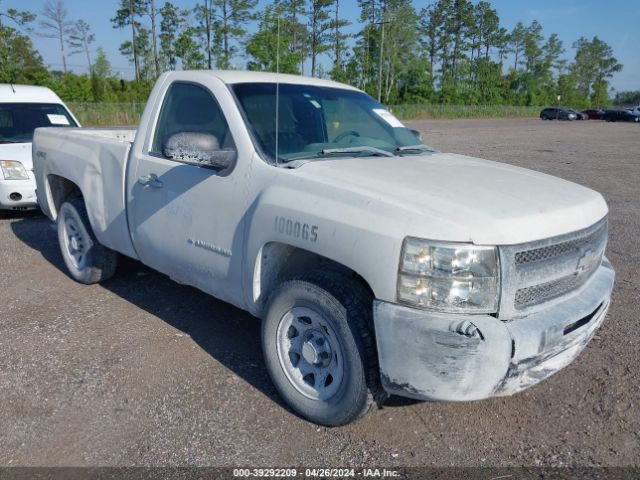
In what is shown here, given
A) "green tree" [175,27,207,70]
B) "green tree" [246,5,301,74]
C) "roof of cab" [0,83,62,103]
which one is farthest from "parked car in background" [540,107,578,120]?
"green tree" [246,5,301,74]

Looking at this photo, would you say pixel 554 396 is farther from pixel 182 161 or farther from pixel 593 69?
pixel 593 69

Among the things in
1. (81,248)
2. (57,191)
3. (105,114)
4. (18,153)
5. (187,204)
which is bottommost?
(81,248)

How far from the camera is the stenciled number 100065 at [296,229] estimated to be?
2865 millimetres

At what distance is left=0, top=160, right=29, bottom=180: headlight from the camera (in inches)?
295

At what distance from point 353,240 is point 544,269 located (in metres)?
0.95

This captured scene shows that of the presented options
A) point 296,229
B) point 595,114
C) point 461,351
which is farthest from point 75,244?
point 595,114

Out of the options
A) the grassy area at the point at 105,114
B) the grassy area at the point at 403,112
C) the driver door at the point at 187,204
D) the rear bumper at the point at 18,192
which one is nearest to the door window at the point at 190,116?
the driver door at the point at 187,204

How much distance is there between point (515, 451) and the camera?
116 inches

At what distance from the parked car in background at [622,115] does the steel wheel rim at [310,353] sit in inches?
2553

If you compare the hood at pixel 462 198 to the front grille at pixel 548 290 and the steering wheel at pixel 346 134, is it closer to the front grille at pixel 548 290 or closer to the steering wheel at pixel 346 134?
the front grille at pixel 548 290

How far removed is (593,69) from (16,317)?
382ft

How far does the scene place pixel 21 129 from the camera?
8594 mm

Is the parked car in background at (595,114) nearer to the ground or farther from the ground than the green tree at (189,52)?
nearer to the ground

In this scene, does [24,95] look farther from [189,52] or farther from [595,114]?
[595,114]
